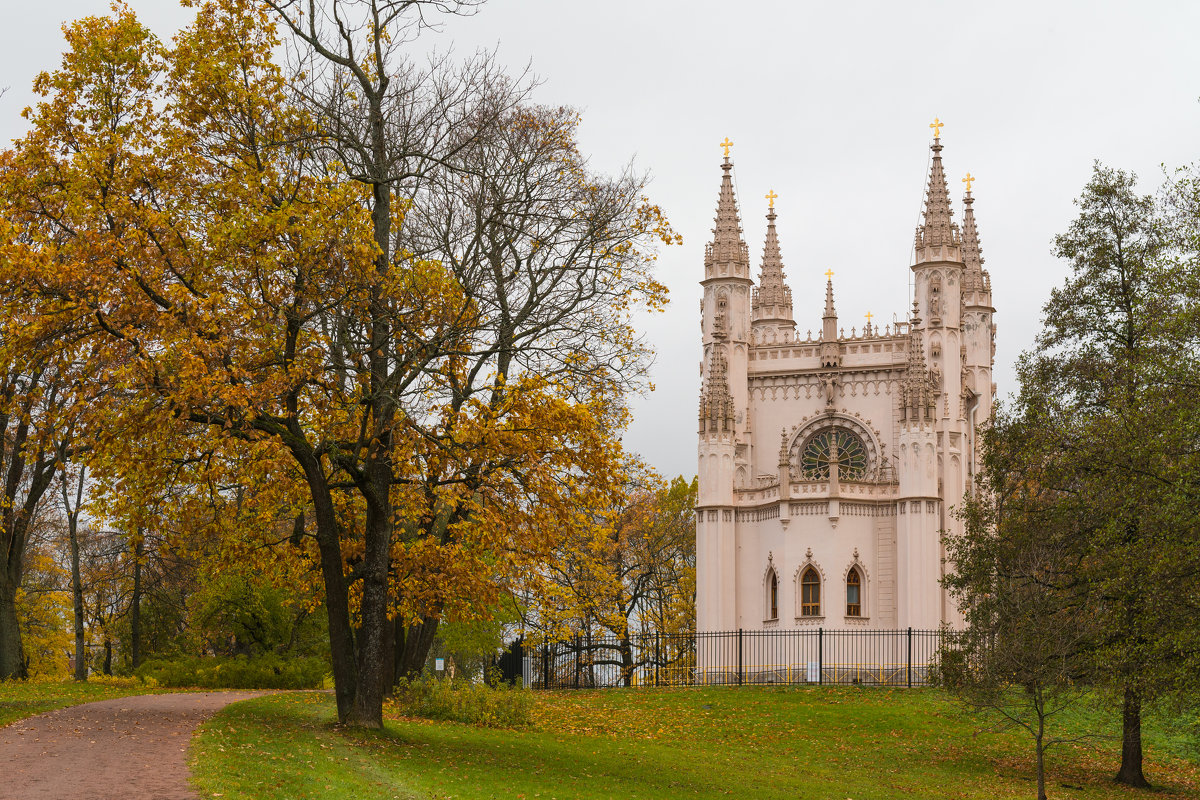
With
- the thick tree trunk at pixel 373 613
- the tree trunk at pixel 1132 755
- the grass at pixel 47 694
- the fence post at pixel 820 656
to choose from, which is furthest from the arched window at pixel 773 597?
the thick tree trunk at pixel 373 613

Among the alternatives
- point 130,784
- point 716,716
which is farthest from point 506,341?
point 716,716

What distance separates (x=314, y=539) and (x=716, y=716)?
11.9 m

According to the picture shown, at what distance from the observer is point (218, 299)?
18219mm

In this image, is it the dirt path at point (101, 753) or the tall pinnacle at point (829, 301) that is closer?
the dirt path at point (101, 753)

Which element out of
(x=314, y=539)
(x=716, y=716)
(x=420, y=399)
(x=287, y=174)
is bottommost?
(x=716, y=716)

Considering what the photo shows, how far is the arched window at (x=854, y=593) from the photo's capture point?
141 feet

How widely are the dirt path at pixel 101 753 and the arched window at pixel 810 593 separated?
24.3 m

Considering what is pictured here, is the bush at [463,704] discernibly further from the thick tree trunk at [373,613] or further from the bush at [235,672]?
the bush at [235,672]

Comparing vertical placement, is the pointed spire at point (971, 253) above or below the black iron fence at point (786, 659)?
above

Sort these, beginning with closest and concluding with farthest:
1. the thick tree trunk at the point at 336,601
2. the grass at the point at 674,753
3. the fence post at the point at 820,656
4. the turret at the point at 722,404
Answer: the grass at the point at 674,753, the thick tree trunk at the point at 336,601, the fence post at the point at 820,656, the turret at the point at 722,404

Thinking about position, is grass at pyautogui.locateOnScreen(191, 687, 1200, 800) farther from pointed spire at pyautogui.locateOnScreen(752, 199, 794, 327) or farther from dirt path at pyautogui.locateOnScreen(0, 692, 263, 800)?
pointed spire at pyautogui.locateOnScreen(752, 199, 794, 327)

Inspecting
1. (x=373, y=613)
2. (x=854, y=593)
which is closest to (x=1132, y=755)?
(x=373, y=613)

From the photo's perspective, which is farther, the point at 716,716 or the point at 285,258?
the point at 716,716

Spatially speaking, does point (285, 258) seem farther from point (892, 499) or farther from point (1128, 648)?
point (892, 499)
